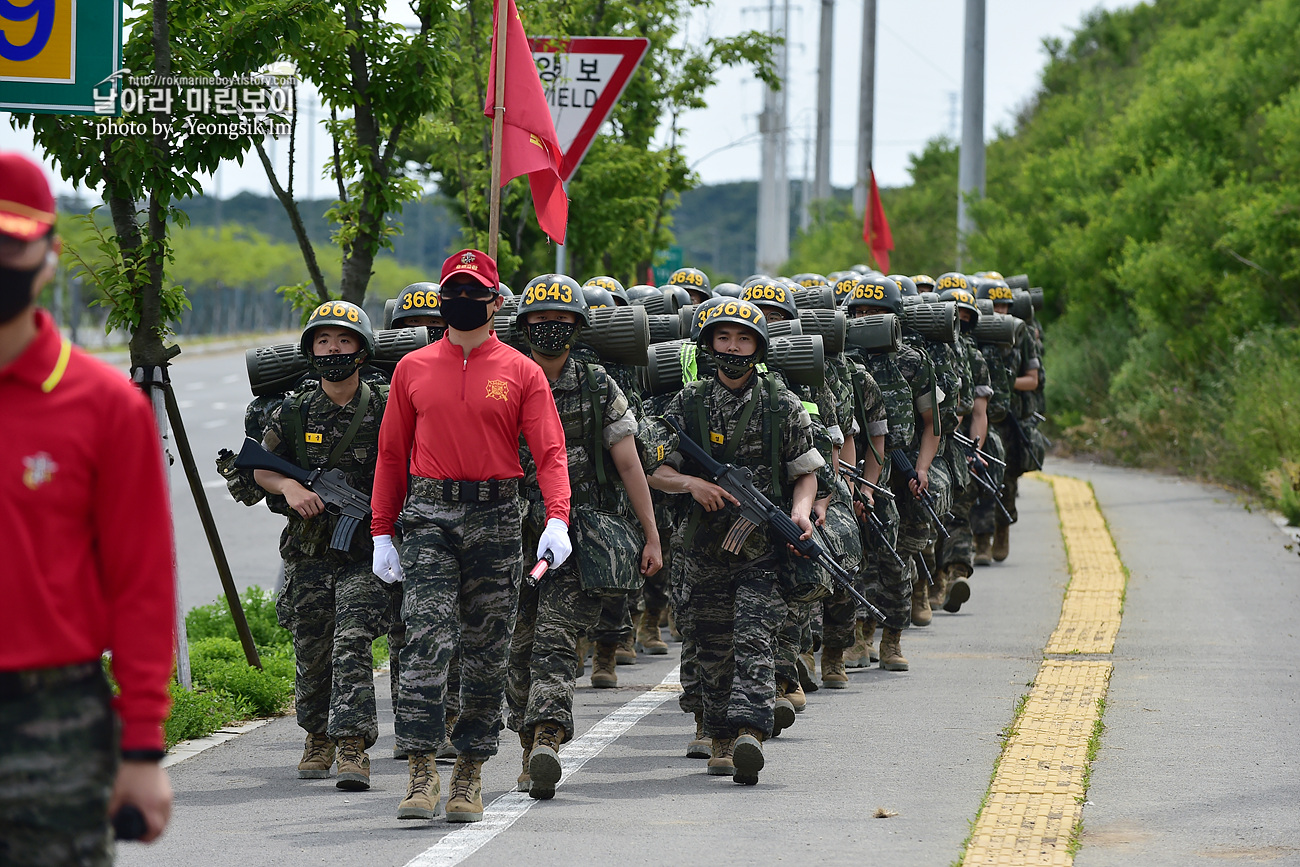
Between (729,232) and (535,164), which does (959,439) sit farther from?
(729,232)

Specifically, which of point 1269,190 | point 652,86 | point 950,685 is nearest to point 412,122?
point 950,685

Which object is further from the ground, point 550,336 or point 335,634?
point 550,336

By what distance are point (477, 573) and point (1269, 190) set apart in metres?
18.3

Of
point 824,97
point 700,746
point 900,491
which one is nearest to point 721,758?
point 700,746

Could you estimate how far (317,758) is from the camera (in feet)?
24.3

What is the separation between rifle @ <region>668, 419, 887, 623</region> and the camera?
7.39m

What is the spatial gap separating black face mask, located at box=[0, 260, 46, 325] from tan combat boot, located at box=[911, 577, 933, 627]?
934cm

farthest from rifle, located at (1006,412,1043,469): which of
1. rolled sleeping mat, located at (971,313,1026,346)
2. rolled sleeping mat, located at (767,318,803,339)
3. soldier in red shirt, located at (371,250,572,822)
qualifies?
soldier in red shirt, located at (371,250,572,822)

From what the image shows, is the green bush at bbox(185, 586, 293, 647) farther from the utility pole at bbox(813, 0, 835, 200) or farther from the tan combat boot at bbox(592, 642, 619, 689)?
the utility pole at bbox(813, 0, 835, 200)

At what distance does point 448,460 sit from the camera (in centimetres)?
645

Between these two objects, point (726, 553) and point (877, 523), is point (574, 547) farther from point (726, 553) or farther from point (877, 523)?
point (877, 523)

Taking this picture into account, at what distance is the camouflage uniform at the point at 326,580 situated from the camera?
23.5ft

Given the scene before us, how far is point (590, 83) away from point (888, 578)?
408cm

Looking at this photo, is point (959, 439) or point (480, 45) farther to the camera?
point (480, 45)
